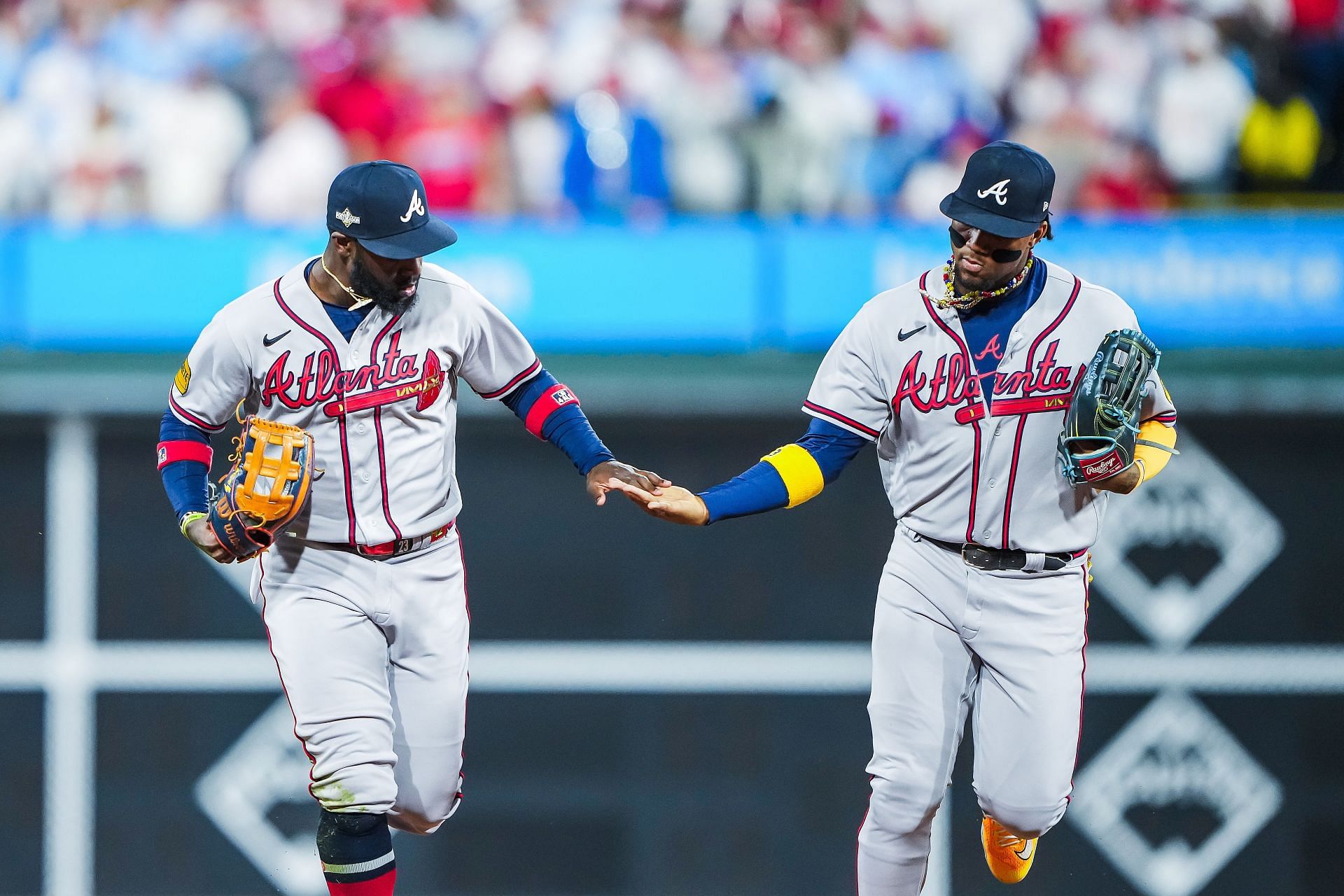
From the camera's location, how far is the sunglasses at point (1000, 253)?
12.2ft

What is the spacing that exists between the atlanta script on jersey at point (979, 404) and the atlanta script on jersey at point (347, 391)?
0.94 meters

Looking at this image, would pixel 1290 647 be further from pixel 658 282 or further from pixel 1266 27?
pixel 1266 27

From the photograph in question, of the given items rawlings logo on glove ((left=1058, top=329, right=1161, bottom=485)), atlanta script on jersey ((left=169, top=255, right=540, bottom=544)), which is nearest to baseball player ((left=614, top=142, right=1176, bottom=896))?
rawlings logo on glove ((left=1058, top=329, right=1161, bottom=485))

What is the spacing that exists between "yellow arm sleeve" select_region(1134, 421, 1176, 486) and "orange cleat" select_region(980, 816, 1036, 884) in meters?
0.99

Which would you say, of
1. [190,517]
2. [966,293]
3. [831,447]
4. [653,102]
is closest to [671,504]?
[831,447]

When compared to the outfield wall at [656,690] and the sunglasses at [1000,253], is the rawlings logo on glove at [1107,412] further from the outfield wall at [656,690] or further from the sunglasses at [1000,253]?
the outfield wall at [656,690]

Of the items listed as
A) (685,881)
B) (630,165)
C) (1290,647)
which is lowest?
(685,881)

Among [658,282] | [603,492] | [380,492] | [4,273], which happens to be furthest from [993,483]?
[4,273]

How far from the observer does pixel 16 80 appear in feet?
24.8

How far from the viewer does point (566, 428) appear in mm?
4133

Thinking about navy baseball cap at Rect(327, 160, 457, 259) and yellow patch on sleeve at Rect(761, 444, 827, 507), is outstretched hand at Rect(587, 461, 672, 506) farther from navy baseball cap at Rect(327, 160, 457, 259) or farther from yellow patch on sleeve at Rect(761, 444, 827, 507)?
navy baseball cap at Rect(327, 160, 457, 259)

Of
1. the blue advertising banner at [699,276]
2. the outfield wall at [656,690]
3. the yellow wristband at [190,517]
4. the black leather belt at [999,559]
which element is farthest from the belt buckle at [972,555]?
the blue advertising banner at [699,276]

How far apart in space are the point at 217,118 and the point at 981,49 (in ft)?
11.5

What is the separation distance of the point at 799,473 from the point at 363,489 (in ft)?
3.34
